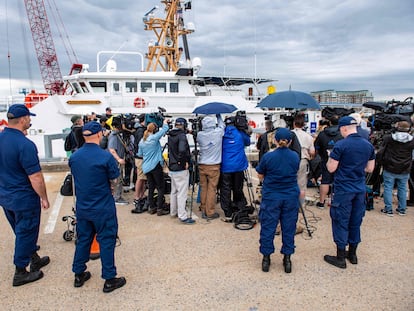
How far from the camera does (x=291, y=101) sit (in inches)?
188

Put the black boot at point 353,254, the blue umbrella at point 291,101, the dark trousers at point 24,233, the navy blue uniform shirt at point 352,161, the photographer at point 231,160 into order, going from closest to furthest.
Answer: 1. the dark trousers at point 24,233
2. the navy blue uniform shirt at point 352,161
3. the black boot at point 353,254
4. the blue umbrella at point 291,101
5. the photographer at point 231,160

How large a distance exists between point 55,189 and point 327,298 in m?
6.43

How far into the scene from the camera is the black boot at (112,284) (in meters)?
2.95

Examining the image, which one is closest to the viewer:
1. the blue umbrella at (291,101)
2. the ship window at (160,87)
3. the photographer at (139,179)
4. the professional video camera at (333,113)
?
the blue umbrella at (291,101)

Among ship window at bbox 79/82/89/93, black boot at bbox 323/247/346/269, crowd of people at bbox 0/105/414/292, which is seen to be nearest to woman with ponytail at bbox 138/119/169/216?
crowd of people at bbox 0/105/414/292

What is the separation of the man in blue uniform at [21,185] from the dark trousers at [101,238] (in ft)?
1.83

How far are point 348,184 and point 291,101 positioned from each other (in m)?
1.88

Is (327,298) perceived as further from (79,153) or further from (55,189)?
(55,189)

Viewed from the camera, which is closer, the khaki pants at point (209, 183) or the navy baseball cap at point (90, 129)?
the navy baseball cap at point (90, 129)

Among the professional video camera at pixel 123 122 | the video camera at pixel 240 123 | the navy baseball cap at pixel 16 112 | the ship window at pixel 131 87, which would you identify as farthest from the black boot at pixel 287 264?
the ship window at pixel 131 87

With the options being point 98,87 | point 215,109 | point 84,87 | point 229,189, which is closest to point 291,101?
point 215,109

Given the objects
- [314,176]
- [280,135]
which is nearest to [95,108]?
[314,176]

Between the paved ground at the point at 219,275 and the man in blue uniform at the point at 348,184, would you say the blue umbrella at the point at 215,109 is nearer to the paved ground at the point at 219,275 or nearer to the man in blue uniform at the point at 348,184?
the paved ground at the point at 219,275

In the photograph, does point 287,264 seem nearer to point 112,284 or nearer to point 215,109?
point 112,284
